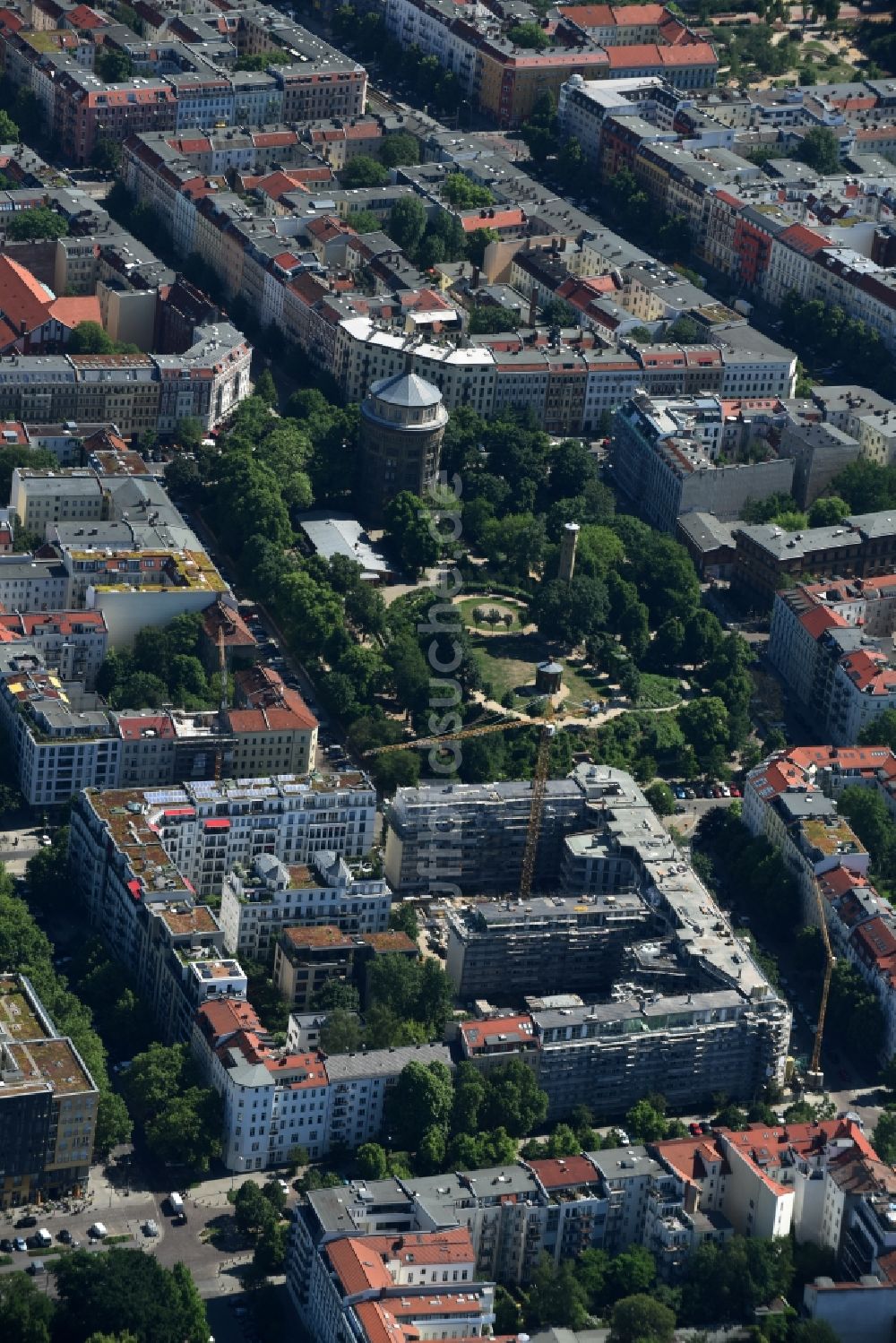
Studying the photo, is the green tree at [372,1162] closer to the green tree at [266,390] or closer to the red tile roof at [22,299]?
the green tree at [266,390]

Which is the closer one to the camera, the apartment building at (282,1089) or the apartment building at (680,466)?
the apartment building at (282,1089)

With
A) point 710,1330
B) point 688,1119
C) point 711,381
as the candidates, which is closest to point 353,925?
point 688,1119

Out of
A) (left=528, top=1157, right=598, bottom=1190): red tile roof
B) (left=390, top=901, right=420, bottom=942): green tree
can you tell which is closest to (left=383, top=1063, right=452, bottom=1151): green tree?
(left=528, top=1157, right=598, bottom=1190): red tile roof

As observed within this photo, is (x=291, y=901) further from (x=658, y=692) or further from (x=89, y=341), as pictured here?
(x=89, y=341)

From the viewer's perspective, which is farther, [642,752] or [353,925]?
[642,752]

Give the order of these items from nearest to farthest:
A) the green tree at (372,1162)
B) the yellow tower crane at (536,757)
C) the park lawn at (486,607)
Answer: the green tree at (372,1162)
the yellow tower crane at (536,757)
the park lawn at (486,607)

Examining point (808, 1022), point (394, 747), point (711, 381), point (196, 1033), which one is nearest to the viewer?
point (196, 1033)

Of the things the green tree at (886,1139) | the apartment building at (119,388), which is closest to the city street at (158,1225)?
the green tree at (886,1139)

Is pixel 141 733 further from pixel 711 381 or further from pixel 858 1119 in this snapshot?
pixel 711 381
